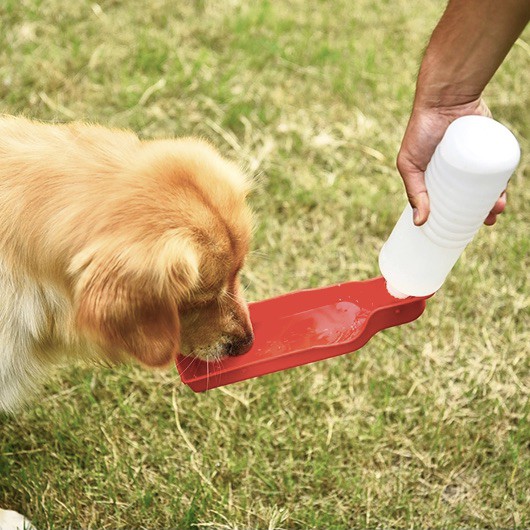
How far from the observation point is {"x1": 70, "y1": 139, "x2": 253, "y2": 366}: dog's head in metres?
2.17

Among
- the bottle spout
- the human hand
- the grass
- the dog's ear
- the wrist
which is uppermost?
the wrist

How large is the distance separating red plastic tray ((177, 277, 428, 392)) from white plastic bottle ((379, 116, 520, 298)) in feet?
0.37

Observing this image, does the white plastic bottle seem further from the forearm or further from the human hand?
the forearm

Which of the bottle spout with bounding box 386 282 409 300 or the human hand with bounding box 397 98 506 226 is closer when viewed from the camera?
the human hand with bounding box 397 98 506 226

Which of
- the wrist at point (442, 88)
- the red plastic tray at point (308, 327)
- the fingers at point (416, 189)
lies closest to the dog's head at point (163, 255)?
the red plastic tray at point (308, 327)

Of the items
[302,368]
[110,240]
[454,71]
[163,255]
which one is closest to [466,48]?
[454,71]

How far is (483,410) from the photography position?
329cm

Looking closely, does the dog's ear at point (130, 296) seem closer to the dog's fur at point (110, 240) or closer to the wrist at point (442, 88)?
the dog's fur at point (110, 240)

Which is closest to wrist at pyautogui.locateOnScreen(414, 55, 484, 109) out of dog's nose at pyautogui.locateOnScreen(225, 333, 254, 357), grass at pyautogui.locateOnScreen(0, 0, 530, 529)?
dog's nose at pyautogui.locateOnScreen(225, 333, 254, 357)

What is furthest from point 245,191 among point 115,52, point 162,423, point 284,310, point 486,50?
point 115,52

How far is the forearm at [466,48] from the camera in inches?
99.1

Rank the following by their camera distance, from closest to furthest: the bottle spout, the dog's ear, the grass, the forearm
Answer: the dog's ear, the forearm, the bottle spout, the grass

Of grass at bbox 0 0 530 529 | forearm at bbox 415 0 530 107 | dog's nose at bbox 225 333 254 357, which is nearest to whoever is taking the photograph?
forearm at bbox 415 0 530 107

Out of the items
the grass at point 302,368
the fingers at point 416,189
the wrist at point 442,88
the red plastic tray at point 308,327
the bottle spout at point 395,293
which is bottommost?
the grass at point 302,368
